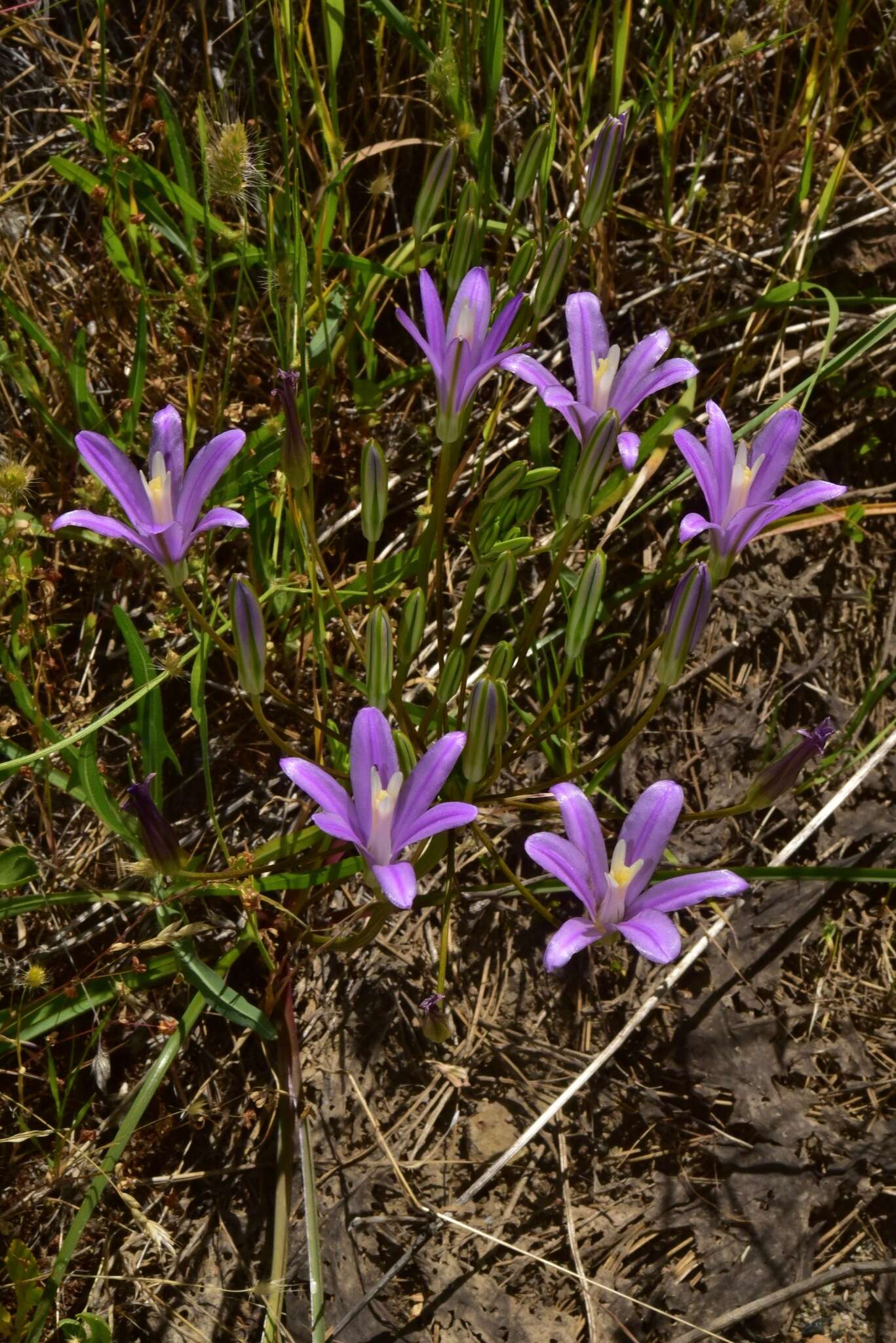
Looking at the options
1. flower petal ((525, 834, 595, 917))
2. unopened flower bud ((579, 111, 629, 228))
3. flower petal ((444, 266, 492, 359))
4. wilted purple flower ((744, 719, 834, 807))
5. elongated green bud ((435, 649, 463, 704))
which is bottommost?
wilted purple flower ((744, 719, 834, 807))

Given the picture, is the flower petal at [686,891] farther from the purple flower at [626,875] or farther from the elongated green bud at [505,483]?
the elongated green bud at [505,483]

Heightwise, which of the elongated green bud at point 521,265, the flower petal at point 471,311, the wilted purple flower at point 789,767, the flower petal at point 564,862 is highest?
the flower petal at point 471,311

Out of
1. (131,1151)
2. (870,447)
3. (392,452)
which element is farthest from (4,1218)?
(870,447)

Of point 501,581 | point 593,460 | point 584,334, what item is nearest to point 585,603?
point 501,581

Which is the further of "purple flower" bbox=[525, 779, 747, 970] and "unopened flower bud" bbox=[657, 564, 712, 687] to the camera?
"unopened flower bud" bbox=[657, 564, 712, 687]

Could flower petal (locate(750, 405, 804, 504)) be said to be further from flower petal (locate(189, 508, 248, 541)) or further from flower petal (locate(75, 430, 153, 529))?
flower petal (locate(75, 430, 153, 529))

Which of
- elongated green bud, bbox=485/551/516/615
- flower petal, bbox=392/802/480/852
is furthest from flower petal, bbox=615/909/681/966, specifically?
elongated green bud, bbox=485/551/516/615

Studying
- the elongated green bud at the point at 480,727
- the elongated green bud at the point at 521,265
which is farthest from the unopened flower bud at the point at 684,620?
the elongated green bud at the point at 521,265
